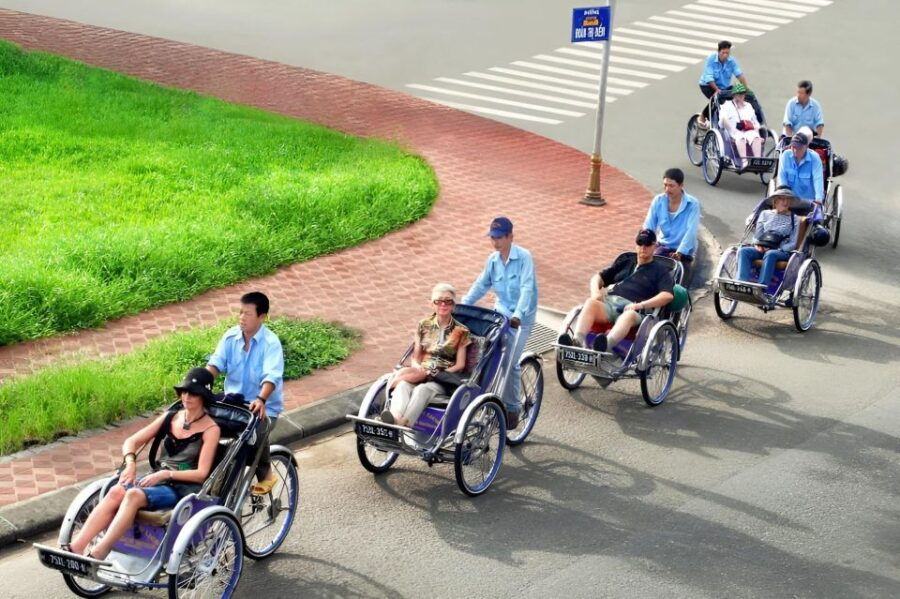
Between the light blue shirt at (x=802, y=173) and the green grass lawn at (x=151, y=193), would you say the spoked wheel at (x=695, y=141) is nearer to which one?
the green grass lawn at (x=151, y=193)

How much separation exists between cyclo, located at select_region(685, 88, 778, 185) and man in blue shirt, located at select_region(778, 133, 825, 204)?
3461mm

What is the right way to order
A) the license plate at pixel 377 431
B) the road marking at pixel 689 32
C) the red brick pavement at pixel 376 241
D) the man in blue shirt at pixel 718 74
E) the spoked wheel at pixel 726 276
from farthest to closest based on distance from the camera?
the road marking at pixel 689 32
the man in blue shirt at pixel 718 74
the spoked wheel at pixel 726 276
the red brick pavement at pixel 376 241
the license plate at pixel 377 431

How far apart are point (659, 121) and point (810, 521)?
1411 centimetres

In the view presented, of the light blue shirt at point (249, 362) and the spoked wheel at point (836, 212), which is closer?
the light blue shirt at point (249, 362)

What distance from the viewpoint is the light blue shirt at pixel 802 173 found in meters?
15.4

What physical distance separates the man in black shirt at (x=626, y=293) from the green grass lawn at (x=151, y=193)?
444 centimetres

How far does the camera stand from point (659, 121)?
23.0 metres

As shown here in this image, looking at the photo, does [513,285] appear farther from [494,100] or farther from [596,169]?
[494,100]

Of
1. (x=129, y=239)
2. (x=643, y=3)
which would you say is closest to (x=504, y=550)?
(x=129, y=239)

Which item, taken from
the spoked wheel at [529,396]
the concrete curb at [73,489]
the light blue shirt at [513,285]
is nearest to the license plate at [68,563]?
the concrete curb at [73,489]

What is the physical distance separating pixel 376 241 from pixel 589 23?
4038mm

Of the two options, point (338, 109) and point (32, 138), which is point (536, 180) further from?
point (32, 138)

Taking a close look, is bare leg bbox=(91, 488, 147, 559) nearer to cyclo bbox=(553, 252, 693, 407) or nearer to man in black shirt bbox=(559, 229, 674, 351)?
cyclo bbox=(553, 252, 693, 407)

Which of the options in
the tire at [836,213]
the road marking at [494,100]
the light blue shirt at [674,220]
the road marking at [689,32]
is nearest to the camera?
the light blue shirt at [674,220]
